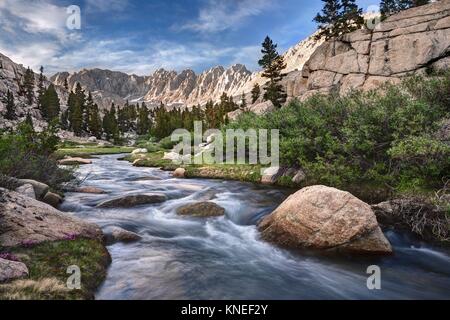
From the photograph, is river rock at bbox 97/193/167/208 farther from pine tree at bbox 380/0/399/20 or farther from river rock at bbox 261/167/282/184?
pine tree at bbox 380/0/399/20

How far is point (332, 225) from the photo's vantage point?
37.8 feet

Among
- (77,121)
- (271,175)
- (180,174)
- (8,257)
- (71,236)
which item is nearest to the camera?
(8,257)

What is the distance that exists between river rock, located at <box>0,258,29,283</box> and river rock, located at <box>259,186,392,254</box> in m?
8.07

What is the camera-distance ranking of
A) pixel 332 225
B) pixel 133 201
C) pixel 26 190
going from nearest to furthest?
pixel 332 225
pixel 26 190
pixel 133 201

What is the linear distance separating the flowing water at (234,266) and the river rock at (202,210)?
1.33 feet

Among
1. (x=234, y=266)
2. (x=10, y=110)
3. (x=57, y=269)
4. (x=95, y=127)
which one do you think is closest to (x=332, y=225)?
(x=234, y=266)

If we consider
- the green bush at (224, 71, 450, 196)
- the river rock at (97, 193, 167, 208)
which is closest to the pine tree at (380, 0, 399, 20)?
the green bush at (224, 71, 450, 196)

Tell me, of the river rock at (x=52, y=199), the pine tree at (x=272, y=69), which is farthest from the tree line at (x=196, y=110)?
the river rock at (x=52, y=199)

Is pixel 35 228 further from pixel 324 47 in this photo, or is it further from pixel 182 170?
pixel 324 47

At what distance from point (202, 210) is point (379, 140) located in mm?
10906

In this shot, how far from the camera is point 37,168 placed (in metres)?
18.9

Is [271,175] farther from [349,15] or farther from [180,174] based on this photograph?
[349,15]
